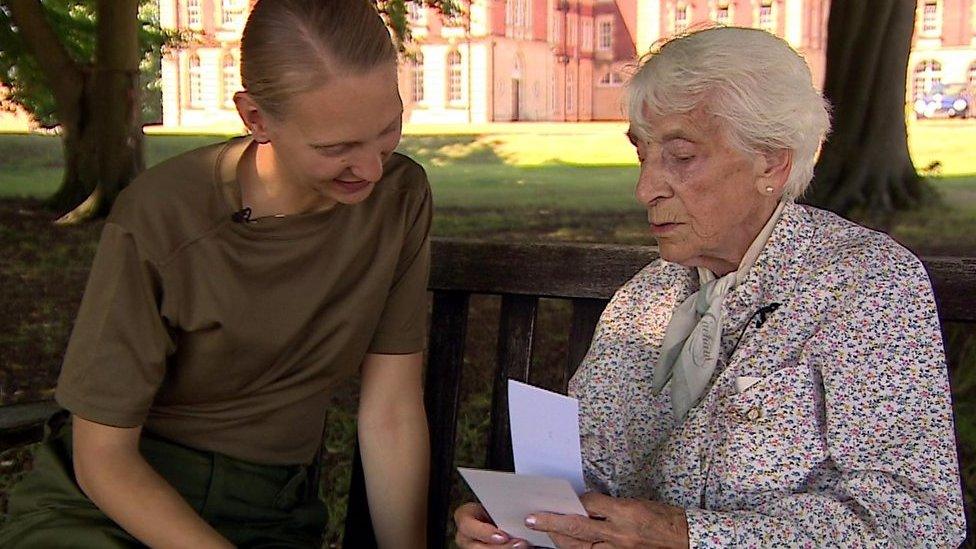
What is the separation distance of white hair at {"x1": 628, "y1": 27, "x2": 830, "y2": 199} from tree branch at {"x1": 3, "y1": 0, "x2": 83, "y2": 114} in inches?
132

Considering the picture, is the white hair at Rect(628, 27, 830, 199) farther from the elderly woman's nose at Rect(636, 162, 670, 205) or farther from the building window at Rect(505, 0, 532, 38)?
the building window at Rect(505, 0, 532, 38)

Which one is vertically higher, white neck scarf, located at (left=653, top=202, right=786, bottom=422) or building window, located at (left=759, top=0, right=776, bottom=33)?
building window, located at (left=759, top=0, right=776, bottom=33)

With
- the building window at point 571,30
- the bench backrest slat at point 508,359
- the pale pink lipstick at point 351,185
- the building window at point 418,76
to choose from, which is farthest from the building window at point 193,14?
the pale pink lipstick at point 351,185

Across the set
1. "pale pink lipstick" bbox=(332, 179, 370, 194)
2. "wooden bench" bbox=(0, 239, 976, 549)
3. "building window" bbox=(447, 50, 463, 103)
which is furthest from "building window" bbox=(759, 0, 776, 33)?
"pale pink lipstick" bbox=(332, 179, 370, 194)

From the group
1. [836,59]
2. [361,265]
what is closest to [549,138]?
[836,59]

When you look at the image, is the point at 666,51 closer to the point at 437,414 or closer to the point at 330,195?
the point at 330,195

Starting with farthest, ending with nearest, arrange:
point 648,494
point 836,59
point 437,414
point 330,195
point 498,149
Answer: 1. point 498,149
2. point 836,59
3. point 437,414
4. point 648,494
5. point 330,195

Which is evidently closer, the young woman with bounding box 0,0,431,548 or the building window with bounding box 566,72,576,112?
the young woman with bounding box 0,0,431,548

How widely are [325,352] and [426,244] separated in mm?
302

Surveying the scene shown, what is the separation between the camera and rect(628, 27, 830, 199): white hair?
193 cm

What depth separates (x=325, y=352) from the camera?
214 cm

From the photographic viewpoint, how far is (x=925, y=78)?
13.5 feet

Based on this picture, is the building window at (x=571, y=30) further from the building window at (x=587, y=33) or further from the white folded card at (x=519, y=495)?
the white folded card at (x=519, y=495)

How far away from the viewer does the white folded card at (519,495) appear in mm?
1782
